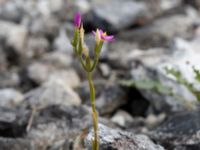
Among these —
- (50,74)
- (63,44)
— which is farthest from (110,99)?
(63,44)

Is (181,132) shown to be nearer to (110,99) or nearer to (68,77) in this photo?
(110,99)

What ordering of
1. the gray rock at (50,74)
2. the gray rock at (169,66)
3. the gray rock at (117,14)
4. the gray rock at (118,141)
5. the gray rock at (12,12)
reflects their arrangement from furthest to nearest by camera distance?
the gray rock at (12,12)
the gray rock at (117,14)
the gray rock at (50,74)
the gray rock at (169,66)
the gray rock at (118,141)

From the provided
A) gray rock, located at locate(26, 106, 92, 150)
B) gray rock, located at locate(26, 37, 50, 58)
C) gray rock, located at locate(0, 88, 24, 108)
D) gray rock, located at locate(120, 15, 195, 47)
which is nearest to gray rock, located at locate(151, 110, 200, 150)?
gray rock, located at locate(26, 106, 92, 150)

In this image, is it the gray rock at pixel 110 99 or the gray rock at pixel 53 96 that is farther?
the gray rock at pixel 110 99

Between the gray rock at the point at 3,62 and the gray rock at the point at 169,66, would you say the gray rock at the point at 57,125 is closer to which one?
the gray rock at the point at 169,66

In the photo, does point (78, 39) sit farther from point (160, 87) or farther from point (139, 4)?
point (139, 4)

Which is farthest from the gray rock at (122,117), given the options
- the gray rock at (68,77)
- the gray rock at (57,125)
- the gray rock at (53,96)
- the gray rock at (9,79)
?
the gray rock at (9,79)

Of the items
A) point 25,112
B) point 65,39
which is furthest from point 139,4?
point 25,112

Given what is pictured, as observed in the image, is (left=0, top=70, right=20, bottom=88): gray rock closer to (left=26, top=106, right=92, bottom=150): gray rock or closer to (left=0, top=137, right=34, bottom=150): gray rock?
(left=26, top=106, right=92, bottom=150): gray rock
